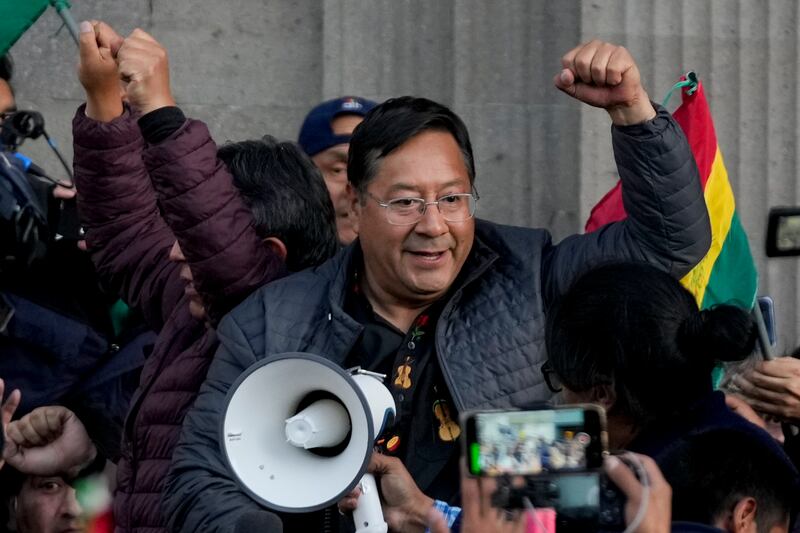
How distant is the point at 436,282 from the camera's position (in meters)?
4.14

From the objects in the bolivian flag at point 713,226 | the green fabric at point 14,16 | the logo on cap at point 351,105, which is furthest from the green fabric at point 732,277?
the green fabric at point 14,16

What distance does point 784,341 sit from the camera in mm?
6160

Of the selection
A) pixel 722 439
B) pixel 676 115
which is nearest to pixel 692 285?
pixel 676 115

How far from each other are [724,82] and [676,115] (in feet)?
3.81

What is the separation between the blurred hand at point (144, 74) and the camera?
4.41 meters

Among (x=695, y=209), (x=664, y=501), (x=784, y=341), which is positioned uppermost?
(x=695, y=209)

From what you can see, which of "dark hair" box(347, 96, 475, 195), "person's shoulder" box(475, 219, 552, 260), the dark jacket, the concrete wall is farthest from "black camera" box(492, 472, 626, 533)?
the concrete wall

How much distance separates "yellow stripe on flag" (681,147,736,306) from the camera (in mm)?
4766

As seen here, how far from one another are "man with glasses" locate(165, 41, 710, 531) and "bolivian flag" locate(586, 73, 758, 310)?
24.7 inches

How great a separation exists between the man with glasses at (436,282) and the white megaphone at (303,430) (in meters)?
0.12

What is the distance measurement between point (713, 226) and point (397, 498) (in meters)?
1.62

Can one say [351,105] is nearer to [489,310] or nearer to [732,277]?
[732,277]

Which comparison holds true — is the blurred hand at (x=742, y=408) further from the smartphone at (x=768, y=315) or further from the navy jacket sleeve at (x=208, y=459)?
the navy jacket sleeve at (x=208, y=459)

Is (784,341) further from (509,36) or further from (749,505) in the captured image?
(749,505)
